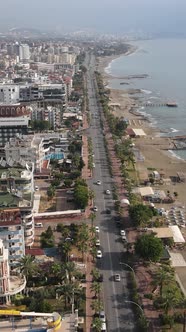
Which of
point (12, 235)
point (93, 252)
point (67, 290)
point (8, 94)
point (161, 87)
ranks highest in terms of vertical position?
point (12, 235)

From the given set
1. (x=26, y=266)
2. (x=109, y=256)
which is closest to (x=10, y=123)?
(x=109, y=256)

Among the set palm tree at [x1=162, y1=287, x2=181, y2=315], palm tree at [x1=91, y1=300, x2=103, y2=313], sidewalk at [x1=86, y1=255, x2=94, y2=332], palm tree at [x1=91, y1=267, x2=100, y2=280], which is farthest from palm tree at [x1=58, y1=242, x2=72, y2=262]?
palm tree at [x1=162, y1=287, x2=181, y2=315]

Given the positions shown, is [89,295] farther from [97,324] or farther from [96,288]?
[97,324]

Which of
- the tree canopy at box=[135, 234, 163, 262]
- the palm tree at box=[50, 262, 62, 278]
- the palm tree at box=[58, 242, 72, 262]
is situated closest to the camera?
the palm tree at box=[50, 262, 62, 278]

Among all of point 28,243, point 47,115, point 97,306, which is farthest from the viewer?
point 47,115

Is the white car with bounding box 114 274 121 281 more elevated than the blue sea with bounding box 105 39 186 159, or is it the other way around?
the white car with bounding box 114 274 121 281

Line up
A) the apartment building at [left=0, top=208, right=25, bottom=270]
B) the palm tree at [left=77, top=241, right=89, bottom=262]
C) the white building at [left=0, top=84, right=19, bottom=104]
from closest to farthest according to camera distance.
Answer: the apartment building at [left=0, top=208, right=25, bottom=270] → the palm tree at [left=77, top=241, right=89, bottom=262] → the white building at [left=0, top=84, right=19, bottom=104]

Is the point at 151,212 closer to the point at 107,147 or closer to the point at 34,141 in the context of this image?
the point at 34,141

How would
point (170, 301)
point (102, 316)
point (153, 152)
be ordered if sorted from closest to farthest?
point (170, 301), point (102, 316), point (153, 152)

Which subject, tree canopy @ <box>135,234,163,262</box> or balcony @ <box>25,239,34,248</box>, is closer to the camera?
tree canopy @ <box>135,234,163,262</box>

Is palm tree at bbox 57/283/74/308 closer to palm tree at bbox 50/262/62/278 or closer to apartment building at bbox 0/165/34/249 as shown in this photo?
palm tree at bbox 50/262/62/278

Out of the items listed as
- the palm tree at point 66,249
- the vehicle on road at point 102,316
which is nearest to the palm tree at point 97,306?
the vehicle on road at point 102,316

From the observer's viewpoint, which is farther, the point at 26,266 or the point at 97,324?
the point at 26,266

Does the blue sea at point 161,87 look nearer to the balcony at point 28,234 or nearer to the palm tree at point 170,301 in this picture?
the balcony at point 28,234
